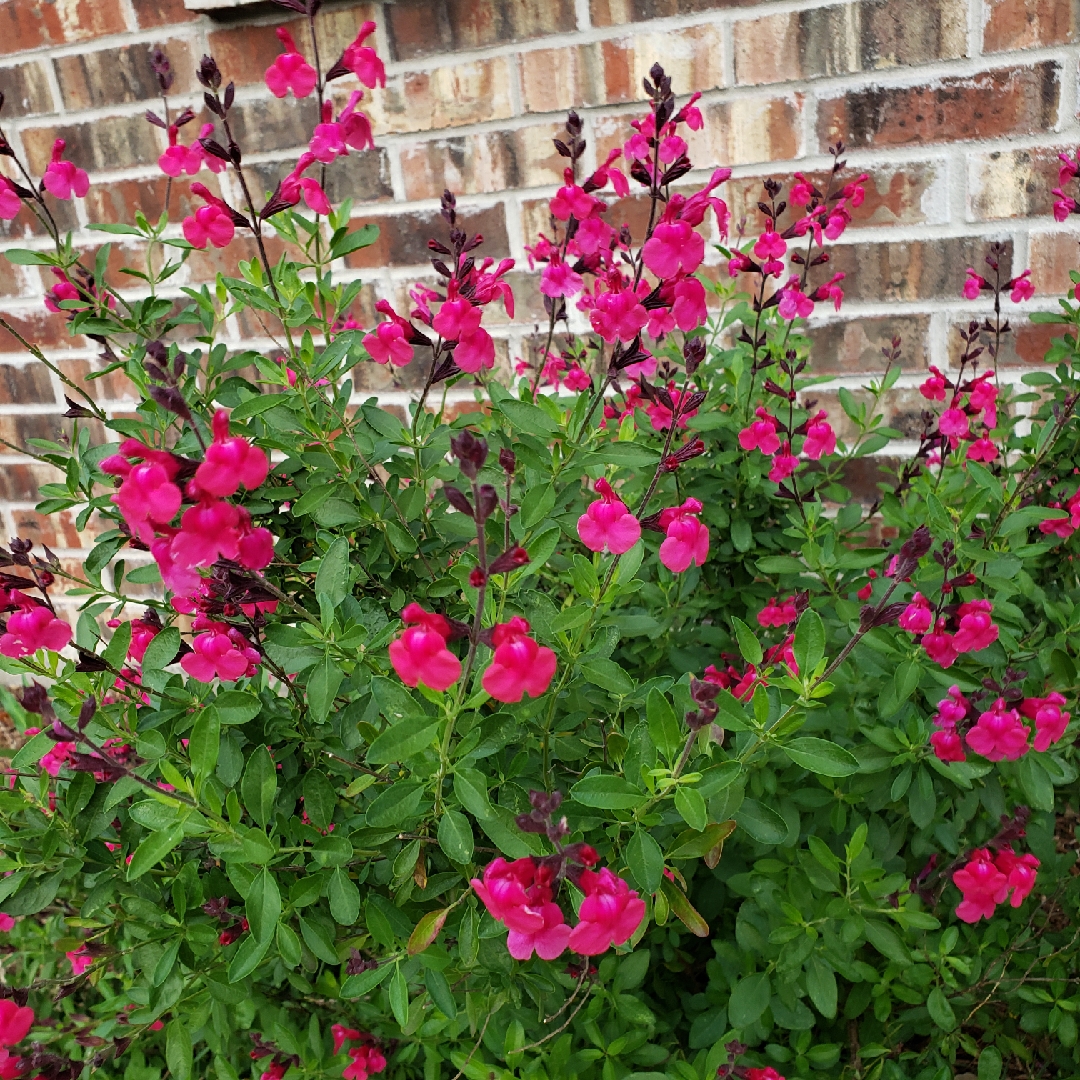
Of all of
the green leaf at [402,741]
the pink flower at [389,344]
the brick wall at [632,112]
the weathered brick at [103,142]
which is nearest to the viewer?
the green leaf at [402,741]

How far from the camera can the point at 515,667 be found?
701 mm

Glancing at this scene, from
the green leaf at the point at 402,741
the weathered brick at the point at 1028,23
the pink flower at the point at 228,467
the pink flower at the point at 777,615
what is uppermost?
the weathered brick at the point at 1028,23

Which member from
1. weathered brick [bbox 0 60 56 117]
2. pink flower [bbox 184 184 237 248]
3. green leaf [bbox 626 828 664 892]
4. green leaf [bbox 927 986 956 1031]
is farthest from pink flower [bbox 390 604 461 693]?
weathered brick [bbox 0 60 56 117]

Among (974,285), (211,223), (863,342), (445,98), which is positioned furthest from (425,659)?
(445,98)

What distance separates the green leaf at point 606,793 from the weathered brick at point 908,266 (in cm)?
140

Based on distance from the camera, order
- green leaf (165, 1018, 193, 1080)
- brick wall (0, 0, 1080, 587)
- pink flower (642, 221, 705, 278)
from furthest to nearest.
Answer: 1. brick wall (0, 0, 1080, 587)
2. green leaf (165, 1018, 193, 1080)
3. pink flower (642, 221, 705, 278)

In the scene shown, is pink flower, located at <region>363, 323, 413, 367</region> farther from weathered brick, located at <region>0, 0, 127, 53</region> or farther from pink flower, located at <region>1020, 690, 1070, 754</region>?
weathered brick, located at <region>0, 0, 127, 53</region>

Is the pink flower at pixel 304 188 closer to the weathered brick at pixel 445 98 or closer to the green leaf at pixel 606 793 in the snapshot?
the green leaf at pixel 606 793

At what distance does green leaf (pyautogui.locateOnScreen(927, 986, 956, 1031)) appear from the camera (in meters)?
1.21

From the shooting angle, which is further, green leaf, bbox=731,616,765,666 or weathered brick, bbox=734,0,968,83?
weathered brick, bbox=734,0,968,83

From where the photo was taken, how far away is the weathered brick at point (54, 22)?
6.77 ft

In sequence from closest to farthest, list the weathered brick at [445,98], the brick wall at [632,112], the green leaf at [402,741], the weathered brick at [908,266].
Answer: the green leaf at [402,741] → the brick wall at [632,112] → the weathered brick at [908,266] → the weathered brick at [445,98]

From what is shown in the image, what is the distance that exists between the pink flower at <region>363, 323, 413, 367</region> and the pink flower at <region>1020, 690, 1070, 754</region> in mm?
843

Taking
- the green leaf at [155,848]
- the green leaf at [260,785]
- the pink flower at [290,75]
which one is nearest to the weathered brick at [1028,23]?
the pink flower at [290,75]
